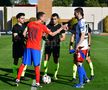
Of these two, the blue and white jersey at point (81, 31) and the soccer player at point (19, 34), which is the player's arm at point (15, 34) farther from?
the blue and white jersey at point (81, 31)

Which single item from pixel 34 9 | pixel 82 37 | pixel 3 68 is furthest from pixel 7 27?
pixel 82 37

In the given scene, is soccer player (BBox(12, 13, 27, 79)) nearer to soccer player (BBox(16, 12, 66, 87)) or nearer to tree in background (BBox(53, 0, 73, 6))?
soccer player (BBox(16, 12, 66, 87))

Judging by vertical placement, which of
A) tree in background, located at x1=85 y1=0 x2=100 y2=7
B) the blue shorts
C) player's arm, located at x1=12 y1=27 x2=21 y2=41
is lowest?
the blue shorts

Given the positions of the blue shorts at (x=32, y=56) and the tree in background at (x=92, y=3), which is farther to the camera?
the tree in background at (x=92, y=3)

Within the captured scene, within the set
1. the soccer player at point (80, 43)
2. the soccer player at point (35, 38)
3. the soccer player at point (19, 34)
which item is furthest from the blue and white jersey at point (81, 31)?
the soccer player at point (19, 34)

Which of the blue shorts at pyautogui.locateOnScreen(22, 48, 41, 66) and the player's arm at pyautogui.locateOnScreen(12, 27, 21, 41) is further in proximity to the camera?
the player's arm at pyautogui.locateOnScreen(12, 27, 21, 41)

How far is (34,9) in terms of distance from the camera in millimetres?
77438

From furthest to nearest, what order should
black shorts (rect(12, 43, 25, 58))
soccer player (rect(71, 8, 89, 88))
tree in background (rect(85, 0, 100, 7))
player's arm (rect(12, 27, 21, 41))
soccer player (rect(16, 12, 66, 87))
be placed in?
1. tree in background (rect(85, 0, 100, 7))
2. black shorts (rect(12, 43, 25, 58))
3. player's arm (rect(12, 27, 21, 41))
4. soccer player (rect(16, 12, 66, 87))
5. soccer player (rect(71, 8, 89, 88))

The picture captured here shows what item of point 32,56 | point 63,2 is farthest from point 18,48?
point 63,2

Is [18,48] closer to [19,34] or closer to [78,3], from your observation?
[19,34]

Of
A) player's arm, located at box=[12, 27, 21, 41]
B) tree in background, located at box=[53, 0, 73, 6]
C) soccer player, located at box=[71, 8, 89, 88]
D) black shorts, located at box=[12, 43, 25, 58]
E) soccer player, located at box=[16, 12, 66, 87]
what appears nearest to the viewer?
soccer player, located at box=[71, 8, 89, 88]

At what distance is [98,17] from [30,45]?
66050 millimetres

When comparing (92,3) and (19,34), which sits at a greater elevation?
(92,3)

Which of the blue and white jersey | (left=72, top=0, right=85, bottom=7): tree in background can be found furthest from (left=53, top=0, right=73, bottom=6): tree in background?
the blue and white jersey
